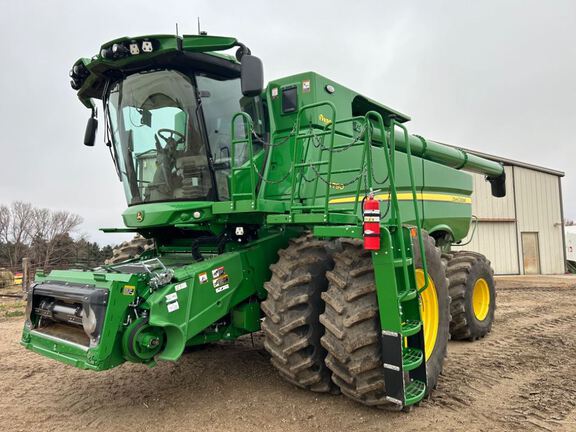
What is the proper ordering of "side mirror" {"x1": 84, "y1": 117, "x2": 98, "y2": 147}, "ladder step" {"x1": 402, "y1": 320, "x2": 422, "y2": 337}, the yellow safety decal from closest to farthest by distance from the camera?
"ladder step" {"x1": 402, "y1": 320, "x2": 422, "y2": 337}
the yellow safety decal
"side mirror" {"x1": 84, "y1": 117, "x2": 98, "y2": 147}

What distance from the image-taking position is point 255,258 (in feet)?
13.8

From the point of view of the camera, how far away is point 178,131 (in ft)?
13.9

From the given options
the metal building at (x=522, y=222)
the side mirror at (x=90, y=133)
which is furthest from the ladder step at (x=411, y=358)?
the metal building at (x=522, y=222)

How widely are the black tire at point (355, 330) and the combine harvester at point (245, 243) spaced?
0.01 meters

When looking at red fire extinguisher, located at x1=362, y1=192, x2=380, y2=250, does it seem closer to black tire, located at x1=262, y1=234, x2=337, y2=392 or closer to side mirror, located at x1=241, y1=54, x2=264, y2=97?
black tire, located at x1=262, y1=234, x2=337, y2=392

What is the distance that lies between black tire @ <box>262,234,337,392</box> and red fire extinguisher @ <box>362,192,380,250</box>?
1.98 ft

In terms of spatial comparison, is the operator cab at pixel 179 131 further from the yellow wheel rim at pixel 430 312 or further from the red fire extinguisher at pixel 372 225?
the yellow wheel rim at pixel 430 312

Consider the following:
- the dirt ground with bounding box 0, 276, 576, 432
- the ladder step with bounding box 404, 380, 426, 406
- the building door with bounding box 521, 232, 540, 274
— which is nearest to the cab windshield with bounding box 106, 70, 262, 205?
the dirt ground with bounding box 0, 276, 576, 432

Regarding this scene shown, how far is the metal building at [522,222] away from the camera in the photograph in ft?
A: 68.4

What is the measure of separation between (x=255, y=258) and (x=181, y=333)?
3.36 ft

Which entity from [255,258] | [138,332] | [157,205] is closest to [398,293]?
[255,258]

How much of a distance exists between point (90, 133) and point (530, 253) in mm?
21861

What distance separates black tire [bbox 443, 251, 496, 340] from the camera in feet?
19.4

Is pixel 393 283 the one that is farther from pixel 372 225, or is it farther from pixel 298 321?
pixel 298 321
